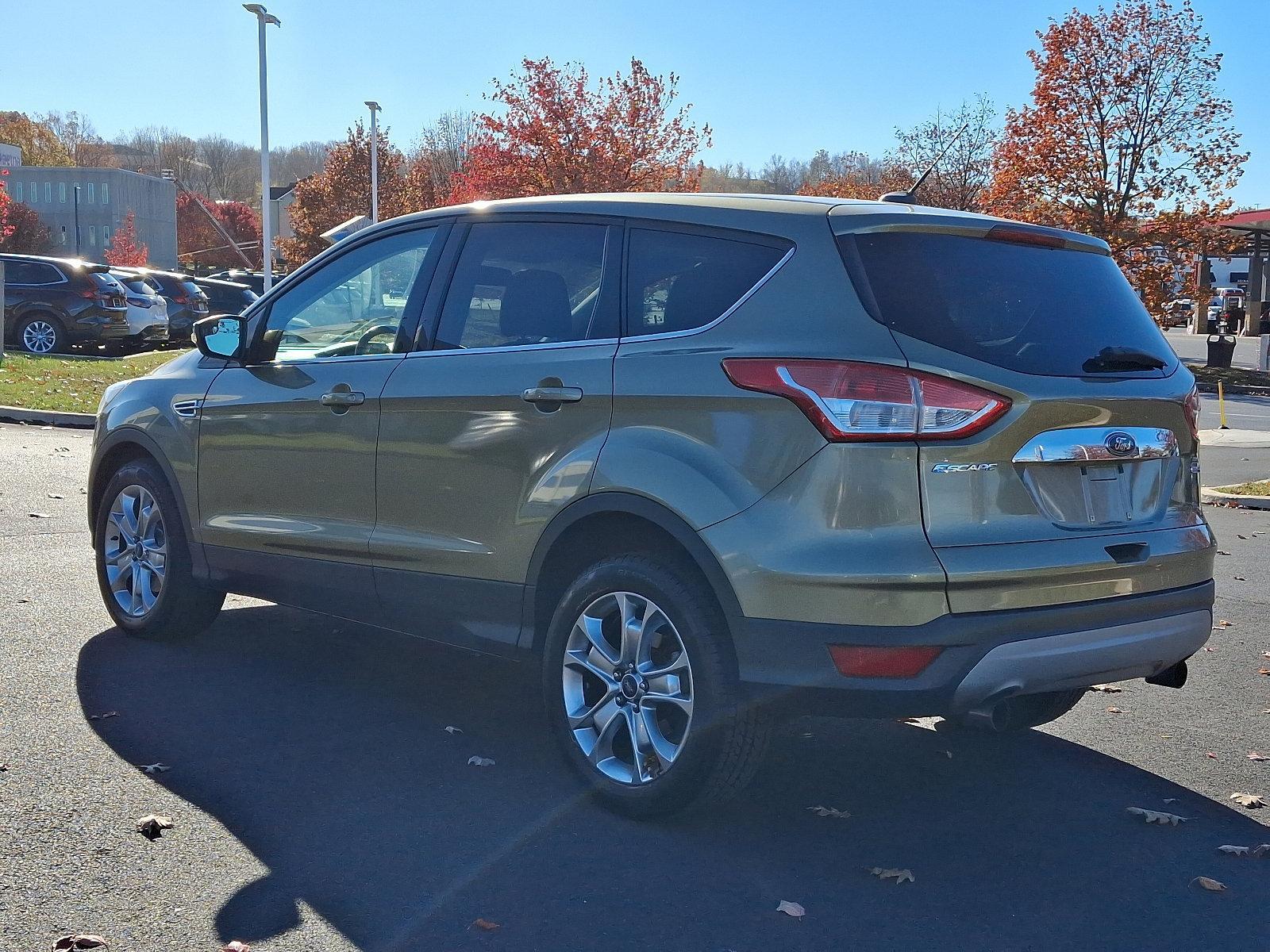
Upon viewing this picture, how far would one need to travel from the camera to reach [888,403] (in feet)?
12.4

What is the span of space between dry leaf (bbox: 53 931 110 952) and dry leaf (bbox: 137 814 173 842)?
65cm

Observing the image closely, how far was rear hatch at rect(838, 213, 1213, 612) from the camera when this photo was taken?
12.6 feet

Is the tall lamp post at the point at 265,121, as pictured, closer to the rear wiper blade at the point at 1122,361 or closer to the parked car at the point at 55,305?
the parked car at the point at 55,305

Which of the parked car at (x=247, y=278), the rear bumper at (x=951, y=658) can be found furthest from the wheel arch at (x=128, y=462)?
the parked car at (x=247, y=278)

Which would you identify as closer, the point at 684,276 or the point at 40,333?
the point at 684,276

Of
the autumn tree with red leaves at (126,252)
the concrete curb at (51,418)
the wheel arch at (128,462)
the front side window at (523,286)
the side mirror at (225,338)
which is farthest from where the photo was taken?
the autumn tree with red leaves at (126,252)

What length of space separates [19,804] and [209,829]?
0.62 metres

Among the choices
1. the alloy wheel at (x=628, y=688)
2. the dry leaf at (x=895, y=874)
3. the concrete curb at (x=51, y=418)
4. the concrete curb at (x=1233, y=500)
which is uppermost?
the alloy wheel at (x=628, y=688)

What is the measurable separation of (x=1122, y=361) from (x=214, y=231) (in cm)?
13117

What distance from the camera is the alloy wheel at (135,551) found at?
6340 millimetres

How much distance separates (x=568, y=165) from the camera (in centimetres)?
4269

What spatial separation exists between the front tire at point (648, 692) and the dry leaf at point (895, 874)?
0.46 metres

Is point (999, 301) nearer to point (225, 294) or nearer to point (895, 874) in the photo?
point (895, 874)

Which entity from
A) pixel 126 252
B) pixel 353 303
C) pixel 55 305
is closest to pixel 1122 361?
pixel 353 303
